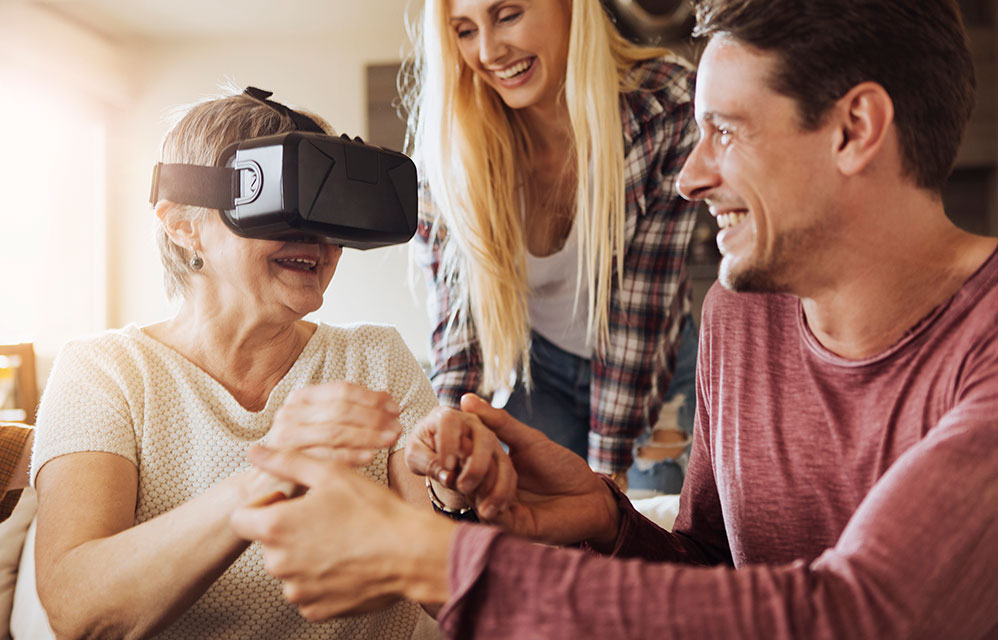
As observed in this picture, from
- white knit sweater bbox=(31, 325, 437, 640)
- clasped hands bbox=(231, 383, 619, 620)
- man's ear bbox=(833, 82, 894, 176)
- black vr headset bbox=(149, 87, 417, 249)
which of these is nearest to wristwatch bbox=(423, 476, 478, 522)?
clasped hands bbox=(231, 383, 619, 620)

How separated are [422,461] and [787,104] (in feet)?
1.68

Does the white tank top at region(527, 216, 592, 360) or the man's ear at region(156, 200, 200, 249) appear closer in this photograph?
the man's ear at region(156, 200, 200, 249)

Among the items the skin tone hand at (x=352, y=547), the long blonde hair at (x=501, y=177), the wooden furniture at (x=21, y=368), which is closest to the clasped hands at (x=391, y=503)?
the skin tone hand at (x=352, y=547)

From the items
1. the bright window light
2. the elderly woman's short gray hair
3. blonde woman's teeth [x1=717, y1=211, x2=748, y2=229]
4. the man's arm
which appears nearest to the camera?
the man's arm

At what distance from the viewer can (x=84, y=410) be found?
114 cm

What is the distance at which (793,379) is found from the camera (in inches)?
39.9

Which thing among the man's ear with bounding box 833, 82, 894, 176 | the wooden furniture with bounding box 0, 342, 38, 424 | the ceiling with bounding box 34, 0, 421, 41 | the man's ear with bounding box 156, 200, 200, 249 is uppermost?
the ceiling with bounding box 34, 0, 421, 41

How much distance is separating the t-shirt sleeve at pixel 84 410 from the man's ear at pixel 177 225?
0.18 metres

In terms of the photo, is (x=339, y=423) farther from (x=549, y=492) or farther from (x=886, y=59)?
(x=886, y=59)

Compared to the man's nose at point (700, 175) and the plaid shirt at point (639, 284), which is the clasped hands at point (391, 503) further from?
the plaid shirt at point (639, 284)

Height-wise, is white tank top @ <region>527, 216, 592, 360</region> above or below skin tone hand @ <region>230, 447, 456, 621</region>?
above

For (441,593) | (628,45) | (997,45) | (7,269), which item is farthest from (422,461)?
(997,45)

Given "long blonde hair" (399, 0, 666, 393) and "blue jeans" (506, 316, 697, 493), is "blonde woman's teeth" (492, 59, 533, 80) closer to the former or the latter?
"long blonde hair" (399, 0, 666, 393)

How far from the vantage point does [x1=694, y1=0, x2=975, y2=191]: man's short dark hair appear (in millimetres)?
855
